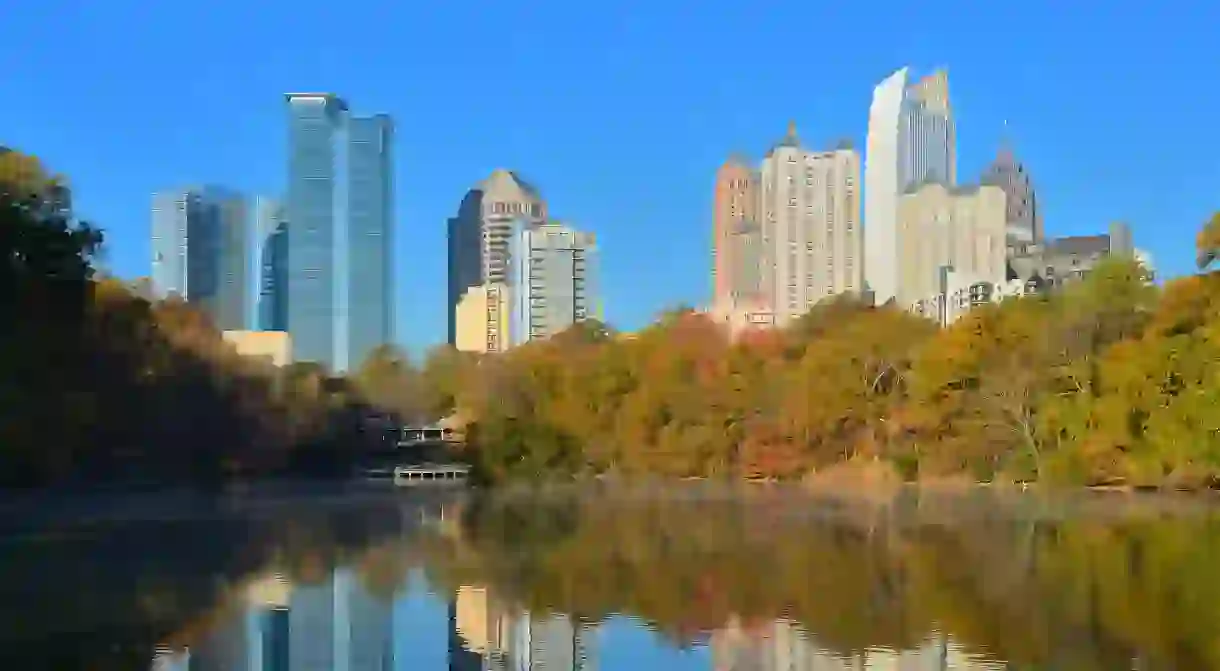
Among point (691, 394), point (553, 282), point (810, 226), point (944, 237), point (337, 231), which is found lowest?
point (691, 394)

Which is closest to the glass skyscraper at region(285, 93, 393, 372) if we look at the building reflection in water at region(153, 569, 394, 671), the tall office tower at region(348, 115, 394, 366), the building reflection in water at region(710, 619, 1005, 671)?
the tall office tower at region(348, 115, 394, 366)

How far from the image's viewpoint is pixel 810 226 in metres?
109

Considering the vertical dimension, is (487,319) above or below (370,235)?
below

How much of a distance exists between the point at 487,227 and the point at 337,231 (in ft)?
52.2

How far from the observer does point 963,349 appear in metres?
45.2

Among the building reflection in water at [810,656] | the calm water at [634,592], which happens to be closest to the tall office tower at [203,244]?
the calm water at [634,592]

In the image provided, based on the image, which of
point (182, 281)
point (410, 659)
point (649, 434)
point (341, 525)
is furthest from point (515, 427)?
point (182, 281)

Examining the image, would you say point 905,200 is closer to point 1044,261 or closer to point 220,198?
point 1044,261

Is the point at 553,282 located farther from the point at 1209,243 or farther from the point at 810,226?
the point at 1209,243

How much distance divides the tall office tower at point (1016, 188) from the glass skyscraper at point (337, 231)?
59852 mm

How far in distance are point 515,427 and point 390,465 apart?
687 inches

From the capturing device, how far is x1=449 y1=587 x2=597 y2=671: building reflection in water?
514 inches

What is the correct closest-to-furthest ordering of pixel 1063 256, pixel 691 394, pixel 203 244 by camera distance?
pixel 691 394 → pixel 1063 256 → pixel 203 244

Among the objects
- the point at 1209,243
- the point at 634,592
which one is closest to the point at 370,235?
the point at 1209,243
